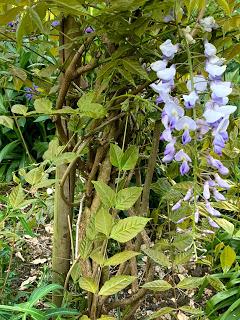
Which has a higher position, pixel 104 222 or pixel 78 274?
pixel 104 222

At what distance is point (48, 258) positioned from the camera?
2.33 m

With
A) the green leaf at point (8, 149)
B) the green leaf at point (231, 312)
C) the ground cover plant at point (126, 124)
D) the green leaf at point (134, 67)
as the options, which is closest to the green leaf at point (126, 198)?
the ground cover plant at point (126, 124)

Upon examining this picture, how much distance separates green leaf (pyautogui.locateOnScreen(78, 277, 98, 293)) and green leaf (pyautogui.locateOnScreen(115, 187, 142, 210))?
0.17 metres

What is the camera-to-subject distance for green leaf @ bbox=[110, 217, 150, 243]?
1021 mm

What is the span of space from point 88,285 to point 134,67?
44 cm

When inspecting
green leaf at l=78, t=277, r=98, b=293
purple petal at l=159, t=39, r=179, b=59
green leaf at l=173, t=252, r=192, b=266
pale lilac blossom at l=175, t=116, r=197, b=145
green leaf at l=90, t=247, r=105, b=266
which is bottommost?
green leaf at l=173, t=252, r=192, b=266

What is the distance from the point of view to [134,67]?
947mm

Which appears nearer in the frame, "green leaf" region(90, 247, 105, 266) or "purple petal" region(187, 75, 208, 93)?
"purple petal" region(187, 75, 208, 93)

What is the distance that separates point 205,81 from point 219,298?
1284 mm

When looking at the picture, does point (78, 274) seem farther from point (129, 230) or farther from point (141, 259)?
point (141, 259)

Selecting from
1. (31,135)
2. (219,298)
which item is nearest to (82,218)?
(219,298)

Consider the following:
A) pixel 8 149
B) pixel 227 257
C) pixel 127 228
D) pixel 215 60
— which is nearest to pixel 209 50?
pixel 215 60

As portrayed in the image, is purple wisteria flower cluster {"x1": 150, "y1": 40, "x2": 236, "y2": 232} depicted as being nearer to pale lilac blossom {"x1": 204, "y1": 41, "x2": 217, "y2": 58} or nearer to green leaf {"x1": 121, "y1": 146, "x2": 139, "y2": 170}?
pale lilac blossom {"x1": 204, "y1": 41, "x2": 217, "y2": 58}

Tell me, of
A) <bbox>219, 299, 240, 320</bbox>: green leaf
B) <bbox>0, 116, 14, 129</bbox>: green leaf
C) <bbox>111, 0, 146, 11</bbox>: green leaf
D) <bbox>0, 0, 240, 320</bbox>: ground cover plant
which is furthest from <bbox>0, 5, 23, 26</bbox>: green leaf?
<bbox>219, 299, 240, 320</bbox>: green leaf
